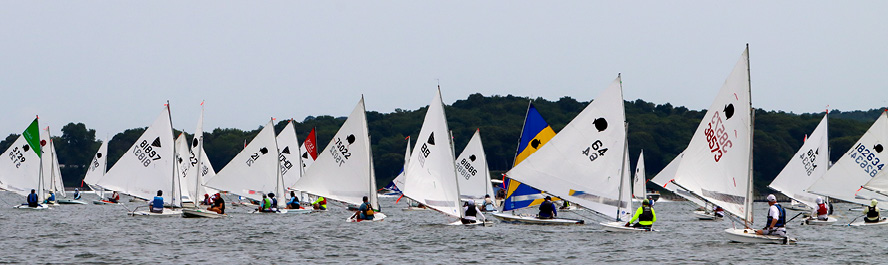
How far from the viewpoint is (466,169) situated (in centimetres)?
5947

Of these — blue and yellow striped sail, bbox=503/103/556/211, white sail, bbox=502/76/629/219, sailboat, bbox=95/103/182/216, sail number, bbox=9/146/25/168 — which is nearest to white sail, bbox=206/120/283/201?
sailboat, bbox=95/103/182/216

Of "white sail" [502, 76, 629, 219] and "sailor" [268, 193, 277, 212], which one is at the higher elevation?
"white sail" [502, 76, 629, 219]

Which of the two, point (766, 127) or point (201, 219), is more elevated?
point (766, 127)

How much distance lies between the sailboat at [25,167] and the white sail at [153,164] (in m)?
9.48

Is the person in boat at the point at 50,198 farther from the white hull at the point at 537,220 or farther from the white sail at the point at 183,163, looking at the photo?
the white hull at the point at 537,220

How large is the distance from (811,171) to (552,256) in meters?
34.4

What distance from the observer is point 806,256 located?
2978 cm

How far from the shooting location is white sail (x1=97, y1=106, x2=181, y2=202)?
4853cm

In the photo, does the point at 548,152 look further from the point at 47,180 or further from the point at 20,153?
the point at 47,180

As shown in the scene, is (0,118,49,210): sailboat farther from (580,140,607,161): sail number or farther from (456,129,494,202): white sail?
(580,140,607,161): sail number

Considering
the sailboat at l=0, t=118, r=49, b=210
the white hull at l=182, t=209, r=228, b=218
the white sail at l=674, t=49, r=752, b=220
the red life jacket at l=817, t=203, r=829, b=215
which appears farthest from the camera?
the sailboat at l=0, t=118, r=49, b=210

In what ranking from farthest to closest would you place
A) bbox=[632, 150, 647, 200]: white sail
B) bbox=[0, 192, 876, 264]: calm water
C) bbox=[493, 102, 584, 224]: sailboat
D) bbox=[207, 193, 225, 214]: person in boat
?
bbox=[632, 150, 647, 200]: white sail, bbox=[207, 193, 225, 214]: person in boat, bbox=[493, 102, 584, 224]: sailboat, bbox=[0, 192, 876, 264]: calm water

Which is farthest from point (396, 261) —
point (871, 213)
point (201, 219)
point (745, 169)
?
point (871, 213)

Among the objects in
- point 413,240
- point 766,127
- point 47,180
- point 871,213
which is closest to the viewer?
point 413,240
